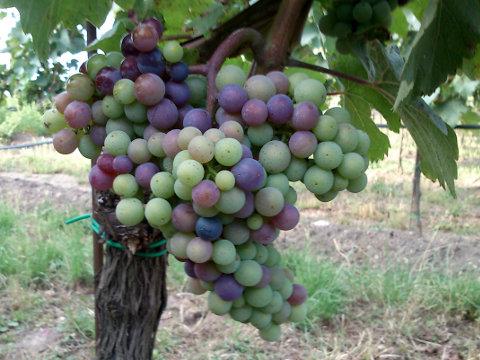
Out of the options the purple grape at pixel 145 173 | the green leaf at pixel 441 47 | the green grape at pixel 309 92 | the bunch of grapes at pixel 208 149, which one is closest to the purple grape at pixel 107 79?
the bunch of grapes at pixel 208 149

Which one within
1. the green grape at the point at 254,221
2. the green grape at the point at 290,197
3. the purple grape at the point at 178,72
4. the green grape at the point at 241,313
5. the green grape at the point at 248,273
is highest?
the purple grape at the point at 178,72

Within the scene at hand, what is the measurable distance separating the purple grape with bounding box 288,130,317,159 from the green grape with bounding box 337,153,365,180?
0.15 ft

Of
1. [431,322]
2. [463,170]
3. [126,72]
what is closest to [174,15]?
[126,72]

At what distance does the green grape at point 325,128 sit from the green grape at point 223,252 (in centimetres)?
15

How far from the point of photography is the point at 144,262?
4.14ft

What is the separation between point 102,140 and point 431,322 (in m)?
2.46

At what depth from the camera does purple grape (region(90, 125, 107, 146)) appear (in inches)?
27.5

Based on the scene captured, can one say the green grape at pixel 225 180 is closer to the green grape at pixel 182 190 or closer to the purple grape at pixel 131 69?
the green grape at pixel 182 190

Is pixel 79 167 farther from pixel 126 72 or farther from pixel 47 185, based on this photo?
pixel 126 72

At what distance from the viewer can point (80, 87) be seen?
688mm

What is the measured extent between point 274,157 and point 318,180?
0.06 m

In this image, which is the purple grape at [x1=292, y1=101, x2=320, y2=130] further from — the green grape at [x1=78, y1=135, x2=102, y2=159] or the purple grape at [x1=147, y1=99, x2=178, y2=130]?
the green grape at [x1=78, y1=135, x2=102, y2=159]

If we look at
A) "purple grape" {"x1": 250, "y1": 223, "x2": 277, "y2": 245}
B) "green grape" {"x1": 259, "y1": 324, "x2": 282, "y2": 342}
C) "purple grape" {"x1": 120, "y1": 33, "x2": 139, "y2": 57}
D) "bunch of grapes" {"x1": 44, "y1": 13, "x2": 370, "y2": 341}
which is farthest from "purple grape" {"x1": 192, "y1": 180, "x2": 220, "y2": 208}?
"green grape" {"x1": 259, "y1": 324, "x2": 282, "y2": 342}

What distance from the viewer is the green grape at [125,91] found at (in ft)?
2.10
